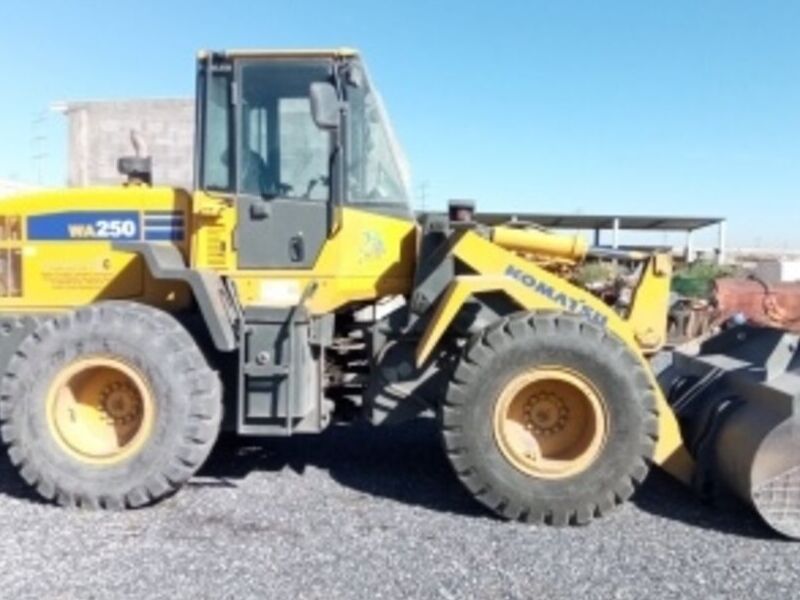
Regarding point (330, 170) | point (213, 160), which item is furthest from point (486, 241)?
point (213, 160)

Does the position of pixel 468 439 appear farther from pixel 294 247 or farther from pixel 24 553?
pixel 24 553

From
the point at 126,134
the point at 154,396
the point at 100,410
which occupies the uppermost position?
the point at 126,134

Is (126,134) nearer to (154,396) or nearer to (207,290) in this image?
(207,290)

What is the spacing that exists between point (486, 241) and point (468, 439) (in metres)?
1.29

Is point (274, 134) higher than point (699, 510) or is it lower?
higher

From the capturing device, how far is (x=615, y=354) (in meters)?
4.53

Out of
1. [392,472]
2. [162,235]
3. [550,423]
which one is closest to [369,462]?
[392,472]

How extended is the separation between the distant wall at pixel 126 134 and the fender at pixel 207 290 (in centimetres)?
534

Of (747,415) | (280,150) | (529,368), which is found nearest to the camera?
(747,415)

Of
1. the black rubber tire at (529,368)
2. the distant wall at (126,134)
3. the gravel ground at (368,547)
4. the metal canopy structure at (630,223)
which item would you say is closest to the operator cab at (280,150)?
the black rubber tire at (529,368)

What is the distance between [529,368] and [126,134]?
7.93 metres

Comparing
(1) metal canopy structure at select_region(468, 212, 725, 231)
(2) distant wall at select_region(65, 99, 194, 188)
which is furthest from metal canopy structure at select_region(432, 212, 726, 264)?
(2) distant wall at select_region(65, 99, 194, 188)

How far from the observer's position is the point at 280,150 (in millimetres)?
5047

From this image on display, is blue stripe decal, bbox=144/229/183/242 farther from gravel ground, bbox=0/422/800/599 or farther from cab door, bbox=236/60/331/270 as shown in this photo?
gravel ground, bbox=0/422/800/599
